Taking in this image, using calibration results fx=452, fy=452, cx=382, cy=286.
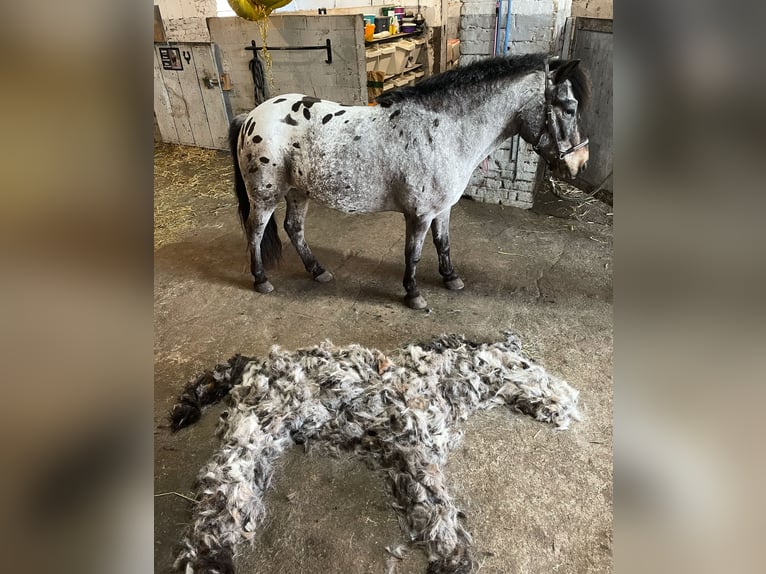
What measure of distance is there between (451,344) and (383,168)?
1124mm

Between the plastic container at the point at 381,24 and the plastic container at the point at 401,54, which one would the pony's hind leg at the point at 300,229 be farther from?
the plastic container at the point at 381,24

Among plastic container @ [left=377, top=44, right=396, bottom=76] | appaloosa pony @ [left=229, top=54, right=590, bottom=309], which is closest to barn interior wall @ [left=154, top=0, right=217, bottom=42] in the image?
plastic container @ [left=377, top=44, right=396, bottom=76]

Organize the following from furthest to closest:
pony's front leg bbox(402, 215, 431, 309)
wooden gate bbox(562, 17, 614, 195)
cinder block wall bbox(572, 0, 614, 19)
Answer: cinder block wall bbox(572, 0, 614, 19), wooden gate bbox(562, 17, 614, 195), pony's front leg bbox(402, 215, 431, 309)

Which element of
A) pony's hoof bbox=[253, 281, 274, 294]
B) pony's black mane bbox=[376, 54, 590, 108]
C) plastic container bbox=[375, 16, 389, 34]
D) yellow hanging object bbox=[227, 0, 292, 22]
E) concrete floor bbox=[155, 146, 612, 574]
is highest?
yellow hanging object bbox=[227, 0, 292, 22]

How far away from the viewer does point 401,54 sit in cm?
670

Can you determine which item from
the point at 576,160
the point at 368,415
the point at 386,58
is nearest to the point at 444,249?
the point at 576,160

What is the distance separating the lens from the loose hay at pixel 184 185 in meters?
4.52

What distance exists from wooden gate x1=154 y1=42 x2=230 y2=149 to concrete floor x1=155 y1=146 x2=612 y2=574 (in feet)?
6.64

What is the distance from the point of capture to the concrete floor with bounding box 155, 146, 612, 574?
5.63ft

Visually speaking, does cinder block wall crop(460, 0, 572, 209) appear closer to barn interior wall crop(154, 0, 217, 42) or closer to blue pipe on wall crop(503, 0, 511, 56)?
blue pipe on wall crop(503, 0, 511, 56)
